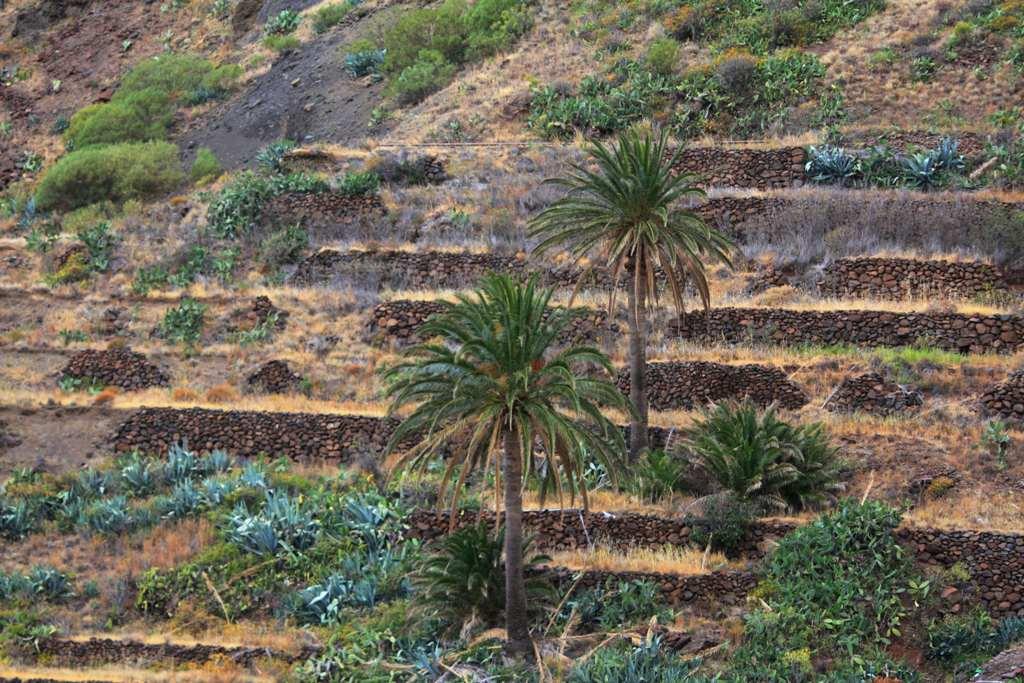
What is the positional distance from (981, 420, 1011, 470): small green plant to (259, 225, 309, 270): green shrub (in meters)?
19.6

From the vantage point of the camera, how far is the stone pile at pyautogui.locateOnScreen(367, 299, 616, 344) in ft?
116

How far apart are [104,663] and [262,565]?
3.41m

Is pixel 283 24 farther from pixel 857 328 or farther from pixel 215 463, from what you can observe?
pixel 857 328

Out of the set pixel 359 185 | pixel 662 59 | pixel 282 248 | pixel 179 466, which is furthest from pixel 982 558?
pixel 662 59

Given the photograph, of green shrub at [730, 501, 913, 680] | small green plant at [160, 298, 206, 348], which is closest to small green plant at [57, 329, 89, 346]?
small green plant at [160, 298, 206, 348]

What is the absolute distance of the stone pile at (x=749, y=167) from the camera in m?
39.8

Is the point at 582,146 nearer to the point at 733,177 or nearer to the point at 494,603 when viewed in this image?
the point at 733,177

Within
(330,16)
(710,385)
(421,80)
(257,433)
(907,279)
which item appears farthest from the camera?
(330,16)

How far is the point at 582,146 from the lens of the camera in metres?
42.5

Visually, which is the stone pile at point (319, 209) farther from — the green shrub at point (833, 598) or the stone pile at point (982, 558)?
the stone pile at point (982, 558)

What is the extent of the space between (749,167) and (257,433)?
1572 cm

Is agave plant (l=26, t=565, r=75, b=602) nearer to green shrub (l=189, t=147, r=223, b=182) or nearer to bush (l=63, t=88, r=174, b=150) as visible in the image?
green shrub (l=189, t=147, r=223, b=182)

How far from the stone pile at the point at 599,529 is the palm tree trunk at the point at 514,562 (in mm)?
2731

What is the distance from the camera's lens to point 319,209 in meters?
42.0
